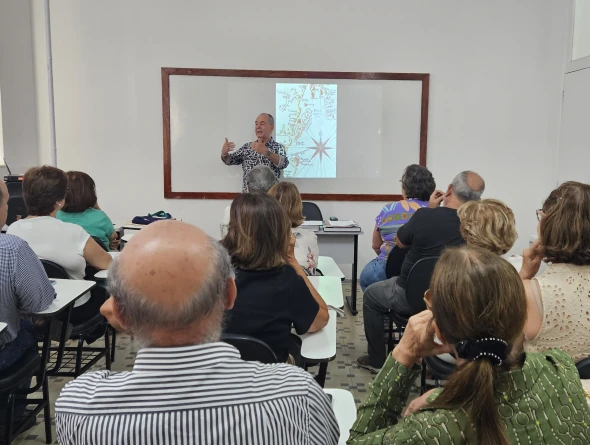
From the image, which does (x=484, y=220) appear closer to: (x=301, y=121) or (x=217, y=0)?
(x=301, y=121)

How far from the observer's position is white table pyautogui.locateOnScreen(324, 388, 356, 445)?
118 centimetres

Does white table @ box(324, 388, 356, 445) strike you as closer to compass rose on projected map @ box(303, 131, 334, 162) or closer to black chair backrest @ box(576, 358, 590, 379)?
black chair backrest @ box(576, 358, 590, 379)

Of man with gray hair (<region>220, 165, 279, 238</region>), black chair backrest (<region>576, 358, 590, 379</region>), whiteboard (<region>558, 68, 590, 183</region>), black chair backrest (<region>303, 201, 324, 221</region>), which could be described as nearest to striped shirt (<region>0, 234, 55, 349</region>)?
man with gray hair (<region>220, 165, 279, 238</region>)

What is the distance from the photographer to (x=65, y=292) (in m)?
2.09

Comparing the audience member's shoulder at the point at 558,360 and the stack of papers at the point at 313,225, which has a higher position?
the audience member's shoulder at the point at 558,360

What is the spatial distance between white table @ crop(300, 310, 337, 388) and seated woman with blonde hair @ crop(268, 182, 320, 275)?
2.52 ft

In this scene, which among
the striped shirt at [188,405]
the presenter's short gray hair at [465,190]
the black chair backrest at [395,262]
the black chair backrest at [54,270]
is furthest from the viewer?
the black chair backrest at [395,262]

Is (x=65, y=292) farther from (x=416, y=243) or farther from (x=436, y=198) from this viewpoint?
(x=436, y=198)

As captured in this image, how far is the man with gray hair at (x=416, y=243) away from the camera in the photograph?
2666 millimetres

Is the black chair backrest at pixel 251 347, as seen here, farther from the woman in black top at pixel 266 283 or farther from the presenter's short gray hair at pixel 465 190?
the presenter's short gray hair at pixel 465 190

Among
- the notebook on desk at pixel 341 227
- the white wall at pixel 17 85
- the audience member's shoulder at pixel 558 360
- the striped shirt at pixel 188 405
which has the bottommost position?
the notebook on desk at pixel 341 227

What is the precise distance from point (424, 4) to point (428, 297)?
456 centimetres

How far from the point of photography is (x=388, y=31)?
4.91 m

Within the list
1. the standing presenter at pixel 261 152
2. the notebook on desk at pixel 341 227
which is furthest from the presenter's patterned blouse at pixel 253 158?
the notebook on desk at pixel 341 227
